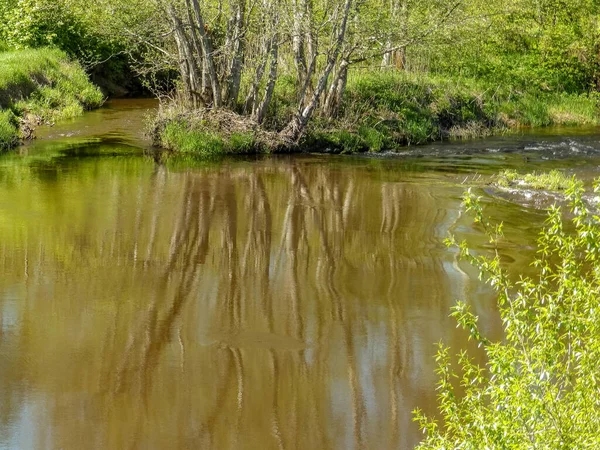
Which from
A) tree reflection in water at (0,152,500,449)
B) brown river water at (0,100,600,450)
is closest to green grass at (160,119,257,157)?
brown river water at (0,100,600,450)

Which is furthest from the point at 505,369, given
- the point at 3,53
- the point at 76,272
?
the point at 3,53

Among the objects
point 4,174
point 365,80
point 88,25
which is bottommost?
point 4,174

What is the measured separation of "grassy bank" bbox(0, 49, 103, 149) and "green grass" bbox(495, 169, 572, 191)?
10857 mm

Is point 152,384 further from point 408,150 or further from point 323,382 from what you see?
point 408,150

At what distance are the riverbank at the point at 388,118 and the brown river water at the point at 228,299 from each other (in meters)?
1.82

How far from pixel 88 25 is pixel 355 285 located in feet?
70.1

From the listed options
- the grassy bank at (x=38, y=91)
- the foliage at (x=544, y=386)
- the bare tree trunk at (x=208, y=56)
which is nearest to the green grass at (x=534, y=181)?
the bare tree trunk at (x=208, y=56)

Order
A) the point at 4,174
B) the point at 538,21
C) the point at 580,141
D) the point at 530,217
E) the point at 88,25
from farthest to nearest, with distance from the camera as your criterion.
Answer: the point at 538,21
the point at 88,25
the point at 580,141
the point at 4,174
the point at 530,217

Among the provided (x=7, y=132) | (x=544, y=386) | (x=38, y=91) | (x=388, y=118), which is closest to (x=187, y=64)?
(x=7, y=132)

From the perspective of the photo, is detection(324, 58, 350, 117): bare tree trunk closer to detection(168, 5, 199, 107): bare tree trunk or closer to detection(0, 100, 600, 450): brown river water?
detection(168, 5, 199, 107): bare tree trunk

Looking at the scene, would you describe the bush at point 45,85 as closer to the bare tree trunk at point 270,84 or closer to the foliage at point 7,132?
the foliage at point 7,132

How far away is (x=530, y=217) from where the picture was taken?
15.2 metres

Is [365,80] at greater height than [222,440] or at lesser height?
greater

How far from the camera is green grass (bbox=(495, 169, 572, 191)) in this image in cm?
1745
